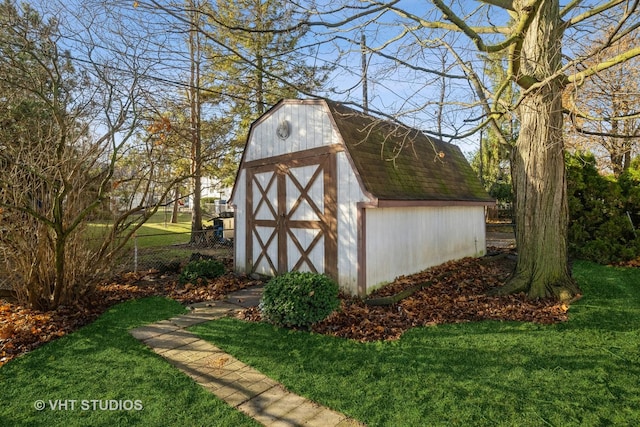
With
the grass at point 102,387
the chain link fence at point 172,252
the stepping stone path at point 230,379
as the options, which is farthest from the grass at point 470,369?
the chain link fence at point 172,252

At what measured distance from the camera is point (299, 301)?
4961 millimetres

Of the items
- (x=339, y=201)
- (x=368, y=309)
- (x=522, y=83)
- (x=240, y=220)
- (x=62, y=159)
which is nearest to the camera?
(x=62, y=159)

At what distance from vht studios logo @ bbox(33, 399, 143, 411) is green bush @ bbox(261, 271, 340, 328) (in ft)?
7.04

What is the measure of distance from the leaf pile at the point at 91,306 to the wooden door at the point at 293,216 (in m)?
0.97

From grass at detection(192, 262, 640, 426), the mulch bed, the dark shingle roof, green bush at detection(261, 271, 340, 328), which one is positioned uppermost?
the dark shingle roof

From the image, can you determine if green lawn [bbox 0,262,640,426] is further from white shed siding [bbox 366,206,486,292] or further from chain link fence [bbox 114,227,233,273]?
chain link fence [bbox 114,227,233,273]

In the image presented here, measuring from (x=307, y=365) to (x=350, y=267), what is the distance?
8.95 ft

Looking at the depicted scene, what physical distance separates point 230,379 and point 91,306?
403cm

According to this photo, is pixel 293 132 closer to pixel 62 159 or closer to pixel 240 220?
pixel 240 220

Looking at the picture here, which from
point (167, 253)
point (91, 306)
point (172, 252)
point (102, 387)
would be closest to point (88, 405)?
point (102, 387)

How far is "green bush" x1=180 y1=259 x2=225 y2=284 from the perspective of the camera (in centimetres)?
772

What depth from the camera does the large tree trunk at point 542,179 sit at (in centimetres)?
577

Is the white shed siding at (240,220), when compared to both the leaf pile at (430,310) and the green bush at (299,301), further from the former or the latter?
the green bush at (299,301)

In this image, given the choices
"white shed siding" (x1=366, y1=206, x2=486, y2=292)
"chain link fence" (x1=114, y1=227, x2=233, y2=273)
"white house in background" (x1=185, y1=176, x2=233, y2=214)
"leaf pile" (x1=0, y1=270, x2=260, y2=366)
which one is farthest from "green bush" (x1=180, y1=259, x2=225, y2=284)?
"white house in background" (x1=185, y1=176, x2=233, y2=214)
